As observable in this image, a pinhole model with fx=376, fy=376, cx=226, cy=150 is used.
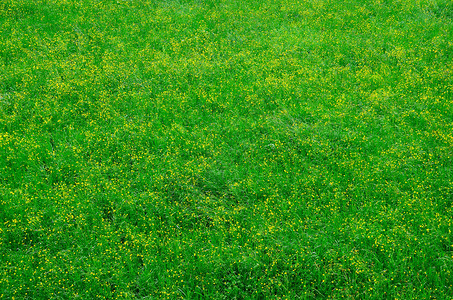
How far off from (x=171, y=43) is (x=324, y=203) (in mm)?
7892

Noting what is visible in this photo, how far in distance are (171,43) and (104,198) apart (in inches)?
272

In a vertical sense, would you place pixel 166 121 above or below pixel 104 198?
above

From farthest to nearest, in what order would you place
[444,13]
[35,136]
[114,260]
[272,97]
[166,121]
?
[444,13] → [272,97] → [166,121] → [35,136] → [114,260]

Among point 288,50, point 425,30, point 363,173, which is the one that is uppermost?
point 425,30

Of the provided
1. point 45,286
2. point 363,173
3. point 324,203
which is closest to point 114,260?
point 45,286

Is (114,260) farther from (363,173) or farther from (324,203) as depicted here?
(363,173)

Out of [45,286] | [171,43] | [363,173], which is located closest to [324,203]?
[363,173]

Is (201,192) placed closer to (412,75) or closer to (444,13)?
(412,75)

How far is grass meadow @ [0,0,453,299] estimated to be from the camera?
5.61m

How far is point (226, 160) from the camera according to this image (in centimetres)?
770

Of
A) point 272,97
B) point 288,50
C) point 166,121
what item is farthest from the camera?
point 288,50

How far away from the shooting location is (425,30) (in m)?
12.4

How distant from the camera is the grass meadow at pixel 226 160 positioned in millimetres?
5605

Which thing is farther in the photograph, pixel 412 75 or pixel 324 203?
pixel 412 75
